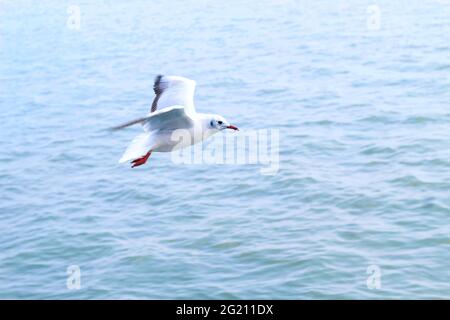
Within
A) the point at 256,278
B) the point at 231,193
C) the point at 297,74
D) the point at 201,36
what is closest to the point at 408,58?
the point at 297,74

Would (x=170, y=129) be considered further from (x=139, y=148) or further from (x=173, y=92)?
(x=173, y=92)

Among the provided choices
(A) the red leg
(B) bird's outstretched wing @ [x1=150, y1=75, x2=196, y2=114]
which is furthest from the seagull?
(B) bird's outstretched wing @ [x1=150, y1=75, x2=196, y2=114]

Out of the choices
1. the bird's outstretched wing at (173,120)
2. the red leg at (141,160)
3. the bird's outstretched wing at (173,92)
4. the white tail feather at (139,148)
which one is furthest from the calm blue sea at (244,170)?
the bird's outstretched wing at (173,120)

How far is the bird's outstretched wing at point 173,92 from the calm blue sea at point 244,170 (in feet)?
18.4

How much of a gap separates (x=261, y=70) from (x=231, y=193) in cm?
1222

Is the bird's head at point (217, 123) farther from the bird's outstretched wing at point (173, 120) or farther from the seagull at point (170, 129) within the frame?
the bird's outstretched wing at point (173, 120)

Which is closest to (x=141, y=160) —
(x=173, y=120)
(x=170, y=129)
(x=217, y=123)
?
(x=170, y=129)

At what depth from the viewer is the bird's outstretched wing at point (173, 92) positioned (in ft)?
41.9

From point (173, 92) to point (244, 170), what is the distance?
11825mm

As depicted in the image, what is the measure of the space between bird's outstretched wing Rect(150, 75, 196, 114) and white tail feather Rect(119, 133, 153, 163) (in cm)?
88

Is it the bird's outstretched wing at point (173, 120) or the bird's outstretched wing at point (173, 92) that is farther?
the bird's outstretched wing at point (173, 92)

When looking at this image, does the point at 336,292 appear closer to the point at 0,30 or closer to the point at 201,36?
the point at 201,36

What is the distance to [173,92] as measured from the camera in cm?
1297

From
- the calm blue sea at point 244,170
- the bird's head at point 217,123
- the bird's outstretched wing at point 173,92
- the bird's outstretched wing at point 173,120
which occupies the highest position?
the calm blue sea at point 244,170
